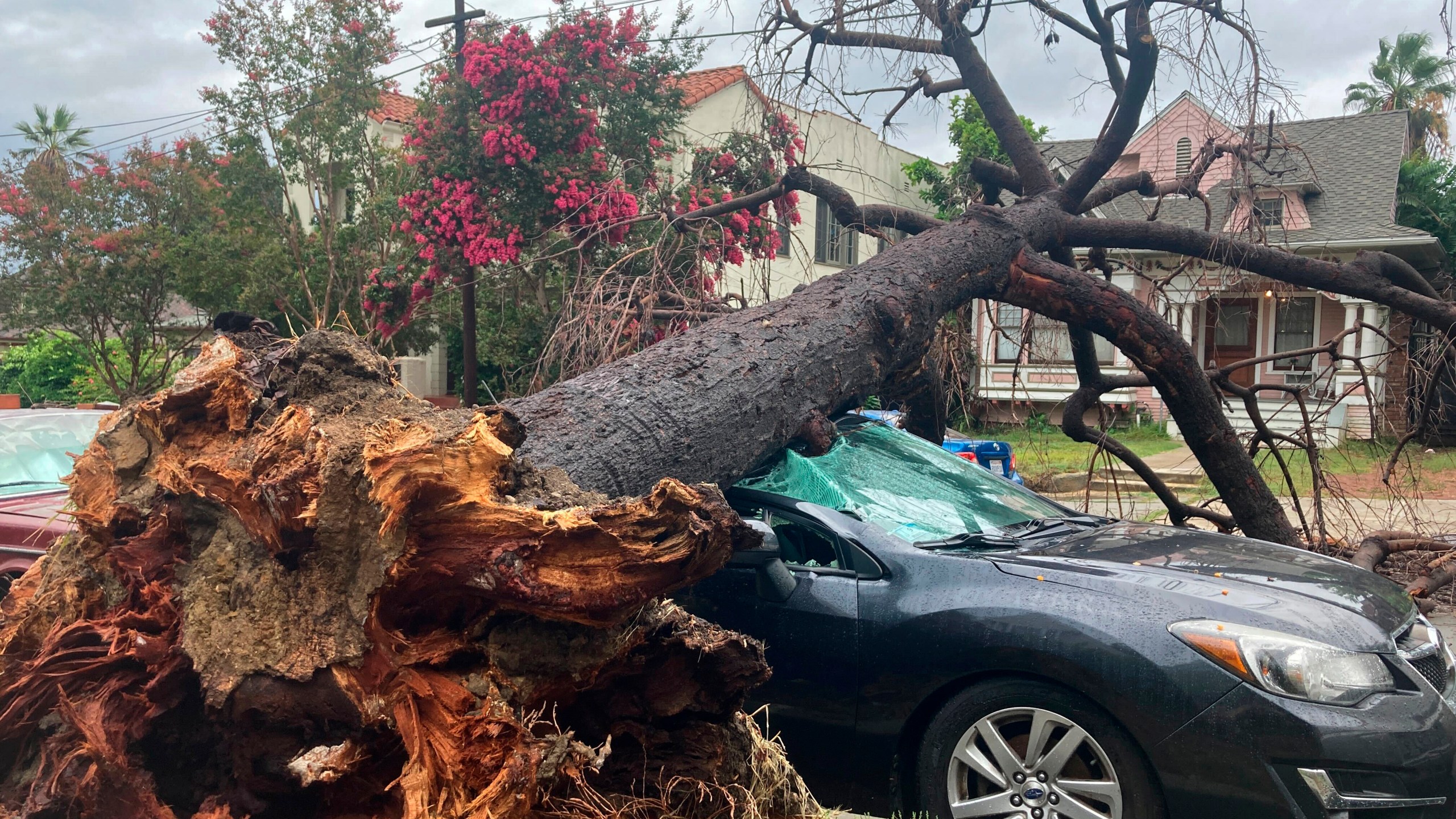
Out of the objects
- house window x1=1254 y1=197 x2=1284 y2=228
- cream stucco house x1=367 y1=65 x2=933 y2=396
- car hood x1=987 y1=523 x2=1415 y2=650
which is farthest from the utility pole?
car hood x1=987 y1=523 x2=1415 y2=650

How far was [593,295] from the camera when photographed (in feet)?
20.2

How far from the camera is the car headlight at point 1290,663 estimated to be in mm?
3102

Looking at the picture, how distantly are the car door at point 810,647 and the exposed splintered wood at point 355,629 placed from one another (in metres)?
0.83

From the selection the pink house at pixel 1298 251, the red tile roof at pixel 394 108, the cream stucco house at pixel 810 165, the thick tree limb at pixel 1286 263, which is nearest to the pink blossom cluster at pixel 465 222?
the cream stucco house at pixel 810 165

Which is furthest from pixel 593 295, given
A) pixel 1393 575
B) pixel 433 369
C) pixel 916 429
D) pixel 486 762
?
pixel 433 369

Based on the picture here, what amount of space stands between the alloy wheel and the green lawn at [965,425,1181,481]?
522cm

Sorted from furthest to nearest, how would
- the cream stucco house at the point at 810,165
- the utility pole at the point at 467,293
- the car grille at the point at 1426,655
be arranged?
the utility pole at the point at 467,293, the cream stucco house at the point at 810,165, the car grille at the point at 1426,655

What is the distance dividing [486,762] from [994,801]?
6.08 feet

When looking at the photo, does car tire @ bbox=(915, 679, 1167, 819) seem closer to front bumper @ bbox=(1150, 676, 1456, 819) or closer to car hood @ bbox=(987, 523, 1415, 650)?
front bumper @ bbox=(1150, 676, 1456, 819)

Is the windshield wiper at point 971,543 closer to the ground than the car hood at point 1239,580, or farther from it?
farther from it

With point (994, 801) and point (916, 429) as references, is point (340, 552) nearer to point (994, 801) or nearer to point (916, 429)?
point (994, 801)

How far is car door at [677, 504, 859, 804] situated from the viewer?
370 cm

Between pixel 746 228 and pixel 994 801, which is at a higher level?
pixel 746 228

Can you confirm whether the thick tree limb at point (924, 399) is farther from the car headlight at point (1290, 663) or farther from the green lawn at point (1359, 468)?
the car headlight at point (1290, 663)
